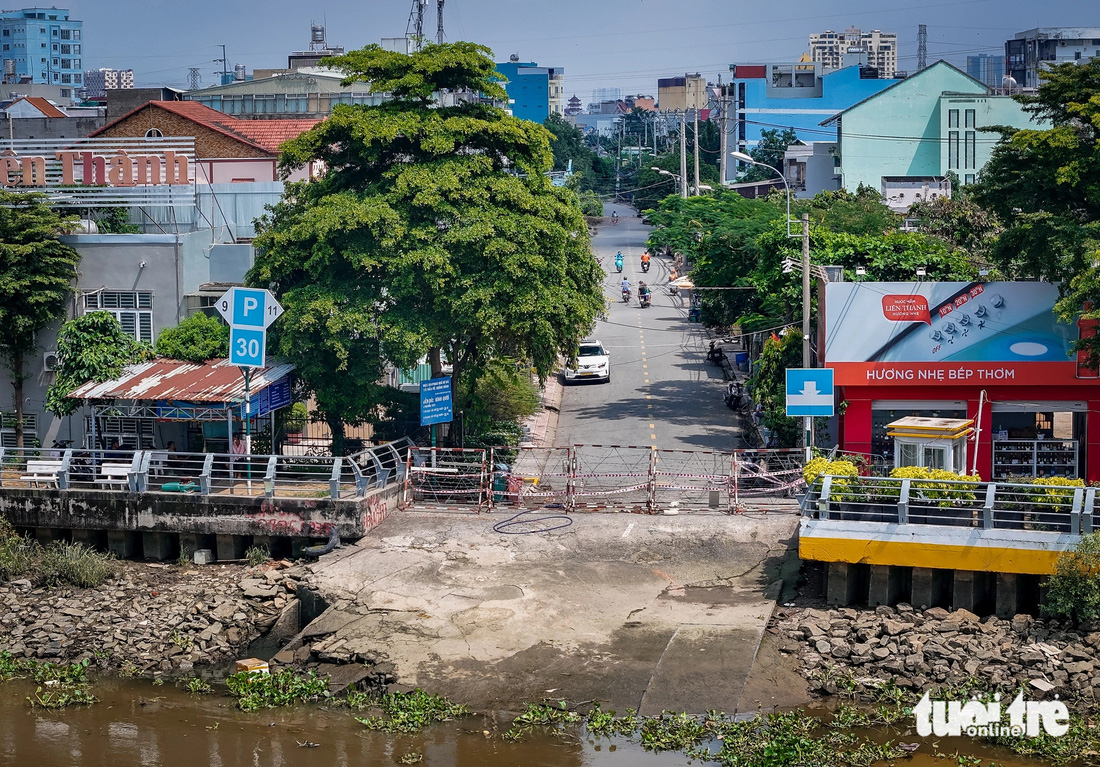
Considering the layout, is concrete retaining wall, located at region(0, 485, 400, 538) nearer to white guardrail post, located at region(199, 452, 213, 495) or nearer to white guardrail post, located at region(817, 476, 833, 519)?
white guardrail post, located at region(199, 452, 213, 495)

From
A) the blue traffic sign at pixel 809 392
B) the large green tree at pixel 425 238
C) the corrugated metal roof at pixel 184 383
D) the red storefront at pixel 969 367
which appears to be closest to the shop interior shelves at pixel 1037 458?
the red storefront at pixel 969 367

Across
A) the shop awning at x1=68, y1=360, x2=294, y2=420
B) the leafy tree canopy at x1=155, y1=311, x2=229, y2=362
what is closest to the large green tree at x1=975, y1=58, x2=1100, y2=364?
the shop awning at x1=68, y1=360, x2=294, y2=420

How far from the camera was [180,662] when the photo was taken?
2106 centimetres

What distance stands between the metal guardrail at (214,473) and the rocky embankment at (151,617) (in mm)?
1925

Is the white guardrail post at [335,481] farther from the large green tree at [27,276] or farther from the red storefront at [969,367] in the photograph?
the red storefront at [969,367]

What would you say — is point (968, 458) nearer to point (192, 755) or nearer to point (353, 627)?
point (353, 627)

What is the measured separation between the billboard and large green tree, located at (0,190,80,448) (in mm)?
18575

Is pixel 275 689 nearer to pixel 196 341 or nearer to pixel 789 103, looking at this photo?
pixel 196 341

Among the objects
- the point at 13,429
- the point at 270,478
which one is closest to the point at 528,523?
the point at 270,478

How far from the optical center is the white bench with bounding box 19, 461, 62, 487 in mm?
26578

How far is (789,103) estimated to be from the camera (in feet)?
361

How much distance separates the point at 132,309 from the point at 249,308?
21.6 feet

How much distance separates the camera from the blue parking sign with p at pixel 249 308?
83.1 feet

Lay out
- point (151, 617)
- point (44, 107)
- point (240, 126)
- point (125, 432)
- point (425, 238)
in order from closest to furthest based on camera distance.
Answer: point (151, 617), point (425, 238), point (125, 432), point (240, 126), point (44, 107)
